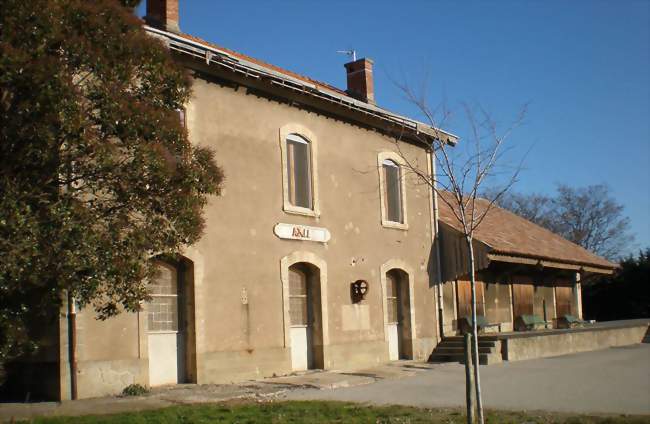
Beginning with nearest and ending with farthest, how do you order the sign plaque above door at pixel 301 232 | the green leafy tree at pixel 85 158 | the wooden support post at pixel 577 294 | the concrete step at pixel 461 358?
the green leafy tree at pixel 85 158
the sign plaque above door at pixel 301 232
the concrete step at pixel 461 358
the wooden support post at pixel 577 294

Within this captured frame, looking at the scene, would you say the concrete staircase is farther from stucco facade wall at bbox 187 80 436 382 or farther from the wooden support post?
the wooden support post

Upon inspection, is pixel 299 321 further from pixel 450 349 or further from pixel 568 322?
pixel 568 322

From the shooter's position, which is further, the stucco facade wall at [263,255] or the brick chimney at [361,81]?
the brick chimney at [361,81]

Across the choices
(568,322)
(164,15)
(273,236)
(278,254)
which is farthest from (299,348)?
(568,322)

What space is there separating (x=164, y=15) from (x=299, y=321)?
7.01m

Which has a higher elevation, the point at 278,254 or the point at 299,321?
the point at 278,254

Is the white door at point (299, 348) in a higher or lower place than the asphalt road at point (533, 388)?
higher

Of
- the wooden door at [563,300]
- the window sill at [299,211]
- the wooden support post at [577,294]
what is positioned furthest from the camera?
the wooden support post at [577,294]

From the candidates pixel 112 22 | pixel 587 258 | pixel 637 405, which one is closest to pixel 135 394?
pixel 112 22

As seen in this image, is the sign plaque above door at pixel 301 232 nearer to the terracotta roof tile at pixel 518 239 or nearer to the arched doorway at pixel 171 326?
the arched doorway at pixel 171 326

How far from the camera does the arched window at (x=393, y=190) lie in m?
19.5

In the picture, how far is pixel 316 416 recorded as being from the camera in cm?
1011

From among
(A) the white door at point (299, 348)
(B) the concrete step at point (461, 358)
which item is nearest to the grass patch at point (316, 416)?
(A) the white door at point (299, 348)

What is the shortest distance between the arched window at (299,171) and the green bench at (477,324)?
23.3ft
